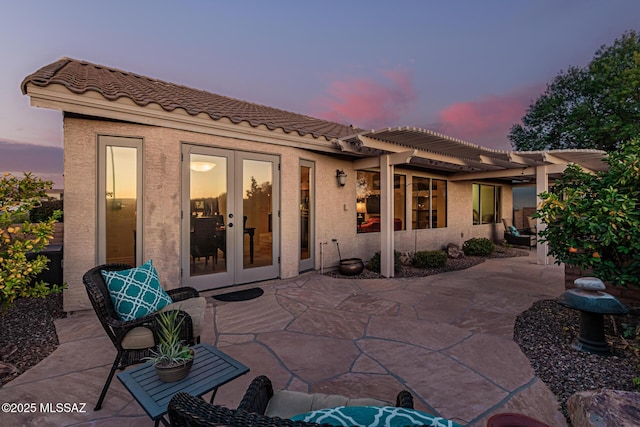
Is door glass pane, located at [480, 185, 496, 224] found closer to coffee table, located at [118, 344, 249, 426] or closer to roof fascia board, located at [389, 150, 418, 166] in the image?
roof fascia board, located at [389, 150, 418, 166]

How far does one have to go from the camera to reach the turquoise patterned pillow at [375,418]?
89 cm

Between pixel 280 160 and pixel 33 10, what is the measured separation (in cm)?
648

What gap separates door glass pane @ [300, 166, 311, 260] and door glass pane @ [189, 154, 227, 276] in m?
1.74

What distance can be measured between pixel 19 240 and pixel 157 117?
2356 mm

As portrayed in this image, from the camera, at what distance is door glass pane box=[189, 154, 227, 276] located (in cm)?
506

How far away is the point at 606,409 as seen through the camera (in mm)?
1751

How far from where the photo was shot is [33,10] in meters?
6.45

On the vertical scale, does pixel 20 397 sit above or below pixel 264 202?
below

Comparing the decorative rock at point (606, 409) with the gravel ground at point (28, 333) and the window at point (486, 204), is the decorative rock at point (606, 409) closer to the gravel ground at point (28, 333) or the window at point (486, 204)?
the gravel ground at point (28, 333)

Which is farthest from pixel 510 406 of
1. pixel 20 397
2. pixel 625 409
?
pixel 20 397

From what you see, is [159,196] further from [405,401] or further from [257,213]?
[405,401]

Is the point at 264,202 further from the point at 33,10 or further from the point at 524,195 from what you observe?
the point at 524,195

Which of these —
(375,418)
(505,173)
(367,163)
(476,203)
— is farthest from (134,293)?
(476,203)

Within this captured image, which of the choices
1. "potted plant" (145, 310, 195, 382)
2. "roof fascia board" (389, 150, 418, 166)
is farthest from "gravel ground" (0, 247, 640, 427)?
"roof fascia board" (389, 150, 418, 166)
